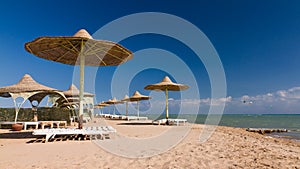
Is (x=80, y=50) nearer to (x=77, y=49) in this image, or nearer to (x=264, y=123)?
(x=77, y=49)

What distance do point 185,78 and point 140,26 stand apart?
7405mm

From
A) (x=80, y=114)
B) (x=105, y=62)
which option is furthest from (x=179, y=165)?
(x=105, y=62)

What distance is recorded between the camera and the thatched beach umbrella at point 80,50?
705 cm

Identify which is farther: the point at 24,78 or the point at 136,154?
the point at 24,78

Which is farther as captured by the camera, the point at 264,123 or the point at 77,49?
the point at 264,123

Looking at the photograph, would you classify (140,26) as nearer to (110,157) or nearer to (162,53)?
(162,53)

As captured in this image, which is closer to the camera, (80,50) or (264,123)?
(80,50)

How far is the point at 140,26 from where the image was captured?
979 cm

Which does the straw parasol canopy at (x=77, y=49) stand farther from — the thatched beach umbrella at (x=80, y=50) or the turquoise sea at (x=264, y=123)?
the turquoise sea at (x=264, y=123)

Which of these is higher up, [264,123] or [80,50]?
[80,50]

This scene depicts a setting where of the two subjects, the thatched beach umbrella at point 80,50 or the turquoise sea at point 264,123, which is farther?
the turquoise sea at point 264,123

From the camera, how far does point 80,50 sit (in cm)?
816

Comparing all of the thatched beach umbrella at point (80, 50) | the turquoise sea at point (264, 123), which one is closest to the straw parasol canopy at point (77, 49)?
the thatched beach umbrella at point (80, 50)

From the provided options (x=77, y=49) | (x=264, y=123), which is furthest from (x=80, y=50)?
(x=264, y=123)
